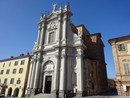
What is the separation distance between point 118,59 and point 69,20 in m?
14.0

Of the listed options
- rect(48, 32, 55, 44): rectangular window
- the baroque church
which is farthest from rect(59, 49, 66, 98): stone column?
rect(48, 32, 55, 44): rectangular window

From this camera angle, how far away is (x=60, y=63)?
22.9 metres

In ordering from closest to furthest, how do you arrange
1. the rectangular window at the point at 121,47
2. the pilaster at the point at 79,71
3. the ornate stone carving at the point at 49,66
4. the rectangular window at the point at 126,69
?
the rectangular window at the point at 126,69 < the rectangular window at the point at 121,47 < the pilaster at the point at 79,71 < the ornate stone carving at the point at 49,66

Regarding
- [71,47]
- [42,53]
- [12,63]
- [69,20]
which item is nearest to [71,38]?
[71,47]

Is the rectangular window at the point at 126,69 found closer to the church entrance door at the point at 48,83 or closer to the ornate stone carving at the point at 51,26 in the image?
the church entrance door at the point at 48,83

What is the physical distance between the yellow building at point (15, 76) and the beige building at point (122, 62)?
22654mm

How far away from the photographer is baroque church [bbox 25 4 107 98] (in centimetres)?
2073

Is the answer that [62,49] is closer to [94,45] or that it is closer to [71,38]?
[71,38]

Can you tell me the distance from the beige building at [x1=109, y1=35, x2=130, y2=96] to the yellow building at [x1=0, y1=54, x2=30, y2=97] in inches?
892

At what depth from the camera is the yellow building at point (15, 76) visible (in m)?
30.5

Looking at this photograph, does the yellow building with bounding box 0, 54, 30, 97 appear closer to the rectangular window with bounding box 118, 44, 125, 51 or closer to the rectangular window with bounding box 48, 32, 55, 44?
the rectangular window with bounding box 48, 32, 55, 44

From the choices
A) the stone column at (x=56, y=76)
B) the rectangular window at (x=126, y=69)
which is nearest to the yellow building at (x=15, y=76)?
the stone column at (x=56, y=76)

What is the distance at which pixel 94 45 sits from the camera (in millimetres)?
32250

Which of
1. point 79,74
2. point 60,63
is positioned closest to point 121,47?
point 79,74
